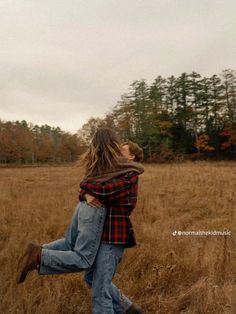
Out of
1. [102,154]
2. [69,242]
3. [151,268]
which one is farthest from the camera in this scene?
[151,268]

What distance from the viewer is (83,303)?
3.25 meters

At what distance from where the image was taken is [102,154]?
2.71m

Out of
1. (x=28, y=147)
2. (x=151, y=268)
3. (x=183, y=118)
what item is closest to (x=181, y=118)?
(x=183, y=118)

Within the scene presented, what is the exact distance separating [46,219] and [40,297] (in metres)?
3.24

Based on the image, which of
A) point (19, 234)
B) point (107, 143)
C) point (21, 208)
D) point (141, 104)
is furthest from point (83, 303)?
point (141, 104)

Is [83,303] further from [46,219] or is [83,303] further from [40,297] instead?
[46,219]

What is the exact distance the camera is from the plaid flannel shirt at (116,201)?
2.56 m

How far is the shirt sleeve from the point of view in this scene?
2.55 meters

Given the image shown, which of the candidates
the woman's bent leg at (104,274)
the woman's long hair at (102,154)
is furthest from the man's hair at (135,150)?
the woman's bent leg at (104,274)

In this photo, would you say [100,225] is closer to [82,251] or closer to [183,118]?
[82,251]

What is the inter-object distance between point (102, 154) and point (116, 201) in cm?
39

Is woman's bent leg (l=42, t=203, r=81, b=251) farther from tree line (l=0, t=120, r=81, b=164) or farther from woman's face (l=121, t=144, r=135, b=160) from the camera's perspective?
tree line (l=0, t=120, r=81, b=164)

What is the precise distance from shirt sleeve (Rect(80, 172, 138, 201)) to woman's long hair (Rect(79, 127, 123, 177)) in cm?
11

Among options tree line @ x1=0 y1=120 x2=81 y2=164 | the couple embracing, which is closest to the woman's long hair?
the couple embracing
